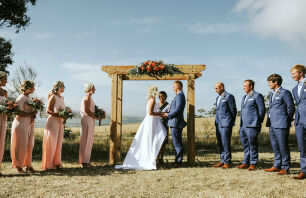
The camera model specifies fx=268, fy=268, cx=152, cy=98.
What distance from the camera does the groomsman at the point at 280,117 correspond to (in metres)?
6.25

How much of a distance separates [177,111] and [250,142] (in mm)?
2103

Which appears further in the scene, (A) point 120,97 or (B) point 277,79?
(A) point 120,97

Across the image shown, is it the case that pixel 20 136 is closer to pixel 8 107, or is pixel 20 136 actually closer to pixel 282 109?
pixel 8 107

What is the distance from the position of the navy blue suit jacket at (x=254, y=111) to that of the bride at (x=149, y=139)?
239 cm

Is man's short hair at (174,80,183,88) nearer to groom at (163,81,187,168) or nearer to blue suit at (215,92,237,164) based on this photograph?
groom at (163,81,187,168)

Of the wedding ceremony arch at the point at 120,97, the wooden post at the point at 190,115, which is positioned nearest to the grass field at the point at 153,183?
the wooden post at the point at 190,115

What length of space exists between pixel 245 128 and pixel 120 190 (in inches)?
150

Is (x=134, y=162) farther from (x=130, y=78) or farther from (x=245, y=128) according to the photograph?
(x=245, y=128)

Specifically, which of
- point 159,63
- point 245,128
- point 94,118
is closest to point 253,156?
point 245,128

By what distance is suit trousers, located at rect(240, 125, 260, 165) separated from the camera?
7008 mm

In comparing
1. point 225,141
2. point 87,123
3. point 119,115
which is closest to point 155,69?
point 119,115

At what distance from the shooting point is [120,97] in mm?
8641

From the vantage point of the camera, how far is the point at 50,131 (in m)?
7.15

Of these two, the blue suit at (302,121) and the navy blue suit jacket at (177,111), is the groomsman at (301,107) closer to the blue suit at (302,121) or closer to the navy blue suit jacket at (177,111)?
the blue suit at (302,121)
